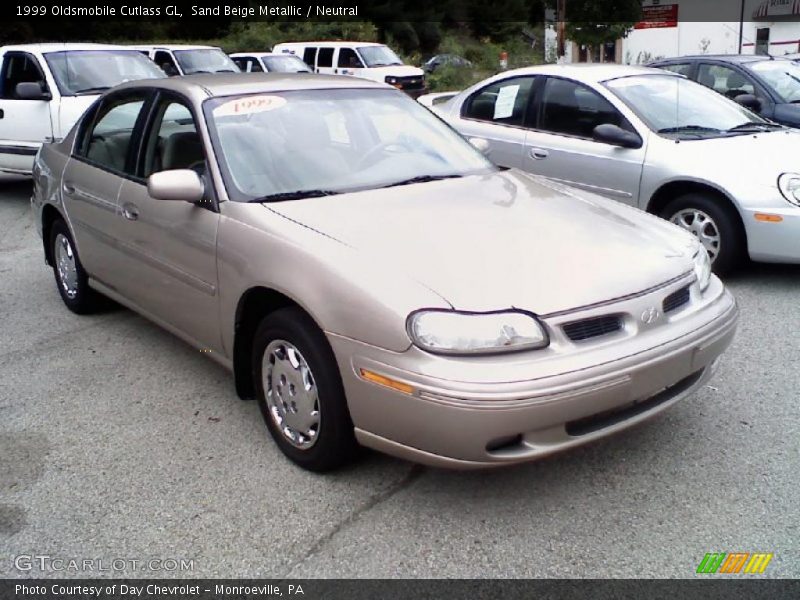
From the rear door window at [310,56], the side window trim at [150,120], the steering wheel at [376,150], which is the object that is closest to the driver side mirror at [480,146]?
the steering wheel at [376,150]

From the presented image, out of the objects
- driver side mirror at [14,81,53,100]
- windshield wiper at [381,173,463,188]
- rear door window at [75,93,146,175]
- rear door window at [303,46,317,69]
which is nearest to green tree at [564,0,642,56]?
rear door window at [303,46,317,69]

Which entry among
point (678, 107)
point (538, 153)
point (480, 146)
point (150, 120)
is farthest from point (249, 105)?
point (678, 107)

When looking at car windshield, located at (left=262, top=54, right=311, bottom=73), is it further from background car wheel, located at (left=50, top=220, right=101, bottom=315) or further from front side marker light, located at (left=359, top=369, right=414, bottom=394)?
front side marker light, located at (left=359, top=369, right=414, bottom=394)

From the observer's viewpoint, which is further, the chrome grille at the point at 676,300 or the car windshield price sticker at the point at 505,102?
the car windshield price sticker at the point at 505,102

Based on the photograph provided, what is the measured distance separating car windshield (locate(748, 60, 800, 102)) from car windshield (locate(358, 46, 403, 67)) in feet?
44.5

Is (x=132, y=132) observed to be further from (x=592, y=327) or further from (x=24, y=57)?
(x=24, y=57)

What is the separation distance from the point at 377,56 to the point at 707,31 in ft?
51.2

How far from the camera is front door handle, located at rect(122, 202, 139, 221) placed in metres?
4.15

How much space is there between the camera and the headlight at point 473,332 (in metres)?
2.71

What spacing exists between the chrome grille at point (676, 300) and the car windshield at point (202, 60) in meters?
13.5

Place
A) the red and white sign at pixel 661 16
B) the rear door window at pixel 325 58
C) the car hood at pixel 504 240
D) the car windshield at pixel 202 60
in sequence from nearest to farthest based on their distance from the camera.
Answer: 1. the car hood at pixel 504 240
2. the car windshield at pixel 202 60
3. the rear door window at pixel 325 58
4. the red and white sign at pixel 661 16

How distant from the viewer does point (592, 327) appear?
2.86 m

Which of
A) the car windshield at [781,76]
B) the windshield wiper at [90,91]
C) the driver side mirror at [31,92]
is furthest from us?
the windshield wiper at [90,91]

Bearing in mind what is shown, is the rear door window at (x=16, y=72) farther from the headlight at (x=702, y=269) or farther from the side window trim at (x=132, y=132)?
the headlight at (x=702, y=269)
